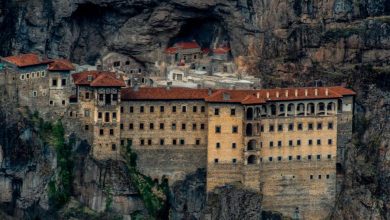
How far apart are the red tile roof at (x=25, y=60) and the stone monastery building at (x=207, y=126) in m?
0.16

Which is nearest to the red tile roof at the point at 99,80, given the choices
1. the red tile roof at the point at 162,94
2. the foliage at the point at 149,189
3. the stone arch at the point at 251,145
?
the red tile roof at the point at 162,94

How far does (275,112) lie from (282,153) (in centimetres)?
385

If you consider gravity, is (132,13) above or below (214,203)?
above

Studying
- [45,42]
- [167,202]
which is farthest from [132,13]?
[167,202]

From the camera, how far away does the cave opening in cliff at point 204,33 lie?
588ft

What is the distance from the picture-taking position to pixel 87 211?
166875 millimetres

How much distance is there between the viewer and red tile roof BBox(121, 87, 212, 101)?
550 ft

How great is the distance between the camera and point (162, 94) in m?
168

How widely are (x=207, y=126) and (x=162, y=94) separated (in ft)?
16.5

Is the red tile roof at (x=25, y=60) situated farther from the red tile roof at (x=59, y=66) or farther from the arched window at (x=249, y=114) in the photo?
the arched window at (x=249, y=114)

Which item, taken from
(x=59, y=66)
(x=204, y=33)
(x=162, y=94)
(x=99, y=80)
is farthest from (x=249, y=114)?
(x=59, y=66)

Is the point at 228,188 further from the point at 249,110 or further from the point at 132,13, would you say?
the point at 132,13

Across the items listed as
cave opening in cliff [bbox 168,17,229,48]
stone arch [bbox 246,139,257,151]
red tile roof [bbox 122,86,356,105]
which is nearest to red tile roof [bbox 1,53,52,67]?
red tile roof [bbox 122,86,356,105]

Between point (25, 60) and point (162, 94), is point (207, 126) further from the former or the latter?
point (25, 60)
